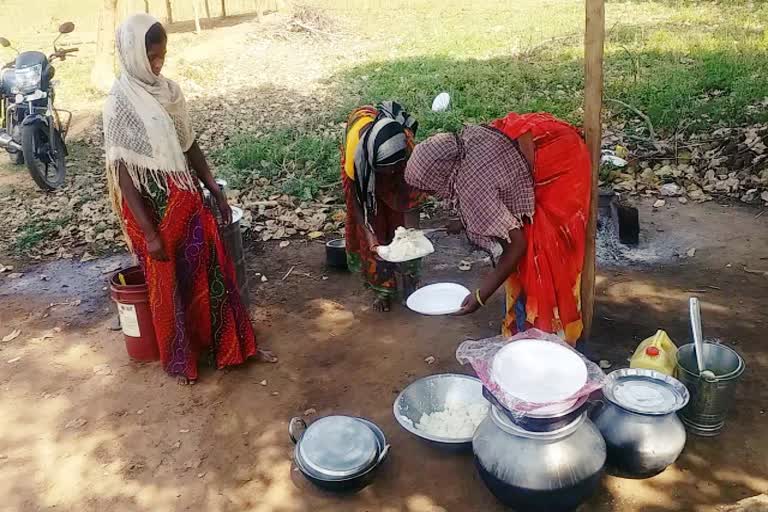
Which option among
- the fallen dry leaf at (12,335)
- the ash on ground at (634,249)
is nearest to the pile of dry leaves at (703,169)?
the ash on ground at (634,249)

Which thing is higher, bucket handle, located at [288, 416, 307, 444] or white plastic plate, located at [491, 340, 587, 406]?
white plastic plate, located at [491, 340, 587, 406]

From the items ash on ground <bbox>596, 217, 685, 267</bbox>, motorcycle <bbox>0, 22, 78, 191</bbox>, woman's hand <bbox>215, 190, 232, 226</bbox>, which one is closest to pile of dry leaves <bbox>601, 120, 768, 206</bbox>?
ash on ground <bbox>596, 217, 685, 267</bbox>

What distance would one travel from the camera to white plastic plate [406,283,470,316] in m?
2.94

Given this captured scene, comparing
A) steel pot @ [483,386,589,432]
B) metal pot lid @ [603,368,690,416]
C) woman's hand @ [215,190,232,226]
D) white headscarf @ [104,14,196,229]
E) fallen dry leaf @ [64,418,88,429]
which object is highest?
white headscarf @ [104,14,196,229]

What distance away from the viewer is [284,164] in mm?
6293

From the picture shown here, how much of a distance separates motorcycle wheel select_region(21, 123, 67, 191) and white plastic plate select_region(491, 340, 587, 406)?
17.8 ft

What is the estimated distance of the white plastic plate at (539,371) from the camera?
2.21 meters

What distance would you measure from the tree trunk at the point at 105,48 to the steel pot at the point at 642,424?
919cm

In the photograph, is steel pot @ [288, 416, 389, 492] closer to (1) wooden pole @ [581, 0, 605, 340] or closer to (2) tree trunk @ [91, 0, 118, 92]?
(1) wooden pole @ [581, 0, 605, 340]

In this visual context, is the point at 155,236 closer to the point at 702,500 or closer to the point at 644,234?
the point at 702,500

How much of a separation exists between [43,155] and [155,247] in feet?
13.8

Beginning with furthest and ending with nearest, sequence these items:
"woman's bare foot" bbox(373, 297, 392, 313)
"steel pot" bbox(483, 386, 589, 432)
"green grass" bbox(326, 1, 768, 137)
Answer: "green grass" bbox(326, 1, 768, 137) → "woman's bare foot" bbox(373, 297, 392, 313) → "steel pot" bbox(483, 386, 589, 432)

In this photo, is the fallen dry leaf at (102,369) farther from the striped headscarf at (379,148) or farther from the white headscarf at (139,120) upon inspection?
the striped headscarf at (379,148)

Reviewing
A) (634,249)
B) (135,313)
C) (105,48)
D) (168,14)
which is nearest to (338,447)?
(135,313)
